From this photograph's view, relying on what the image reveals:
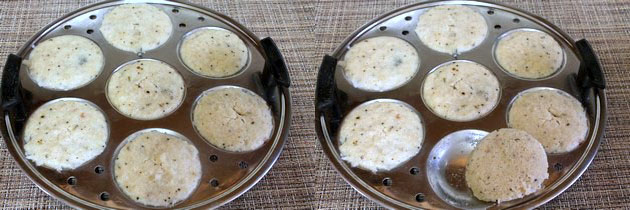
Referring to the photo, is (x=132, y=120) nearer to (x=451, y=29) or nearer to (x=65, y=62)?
(x=65, y=62)

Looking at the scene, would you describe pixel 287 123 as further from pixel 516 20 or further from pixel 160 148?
pixel 516 20

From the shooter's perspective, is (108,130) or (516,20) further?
(516,20)

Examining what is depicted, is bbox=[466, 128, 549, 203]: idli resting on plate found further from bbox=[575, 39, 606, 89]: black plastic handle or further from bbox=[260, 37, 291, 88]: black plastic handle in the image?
bbox=[260, 37, 291, 88]: black plastic handle

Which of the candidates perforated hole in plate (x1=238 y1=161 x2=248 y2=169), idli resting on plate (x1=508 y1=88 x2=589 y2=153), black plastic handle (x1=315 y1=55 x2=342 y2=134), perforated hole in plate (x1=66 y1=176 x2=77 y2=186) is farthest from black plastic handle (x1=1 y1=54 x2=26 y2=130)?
idli resting on plate (x1=508 y1=88 x2=589 y2=153)

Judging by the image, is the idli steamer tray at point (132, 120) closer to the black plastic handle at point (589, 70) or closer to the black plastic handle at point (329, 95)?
the black plastic handle at point (329, 95)

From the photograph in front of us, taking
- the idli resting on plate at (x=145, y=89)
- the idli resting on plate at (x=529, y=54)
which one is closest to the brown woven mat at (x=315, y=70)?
the idli resting on plate at (x=529, y=54)

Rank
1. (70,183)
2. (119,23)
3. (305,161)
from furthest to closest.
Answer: (119,23) < (305,161) < (70,183)

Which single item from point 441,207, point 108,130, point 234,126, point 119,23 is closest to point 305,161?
point 234,126
